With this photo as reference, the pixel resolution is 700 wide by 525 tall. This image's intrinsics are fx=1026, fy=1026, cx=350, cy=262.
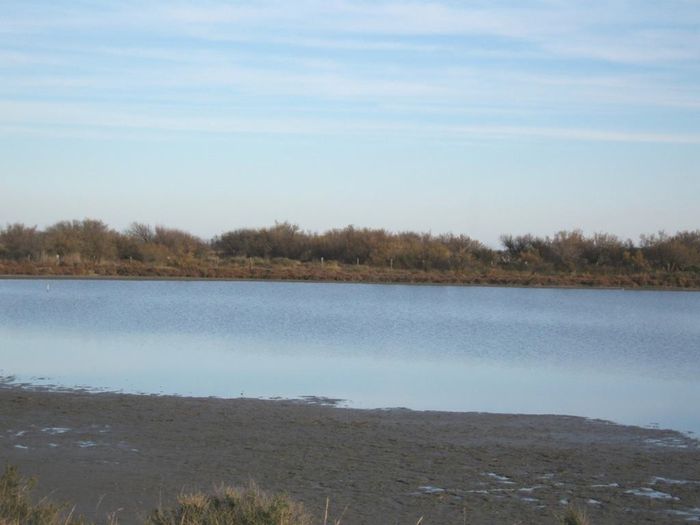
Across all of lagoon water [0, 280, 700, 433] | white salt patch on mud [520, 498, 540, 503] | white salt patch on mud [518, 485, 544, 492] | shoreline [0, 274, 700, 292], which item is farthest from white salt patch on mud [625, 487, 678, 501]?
shoreline [0, 274, 700, 292]

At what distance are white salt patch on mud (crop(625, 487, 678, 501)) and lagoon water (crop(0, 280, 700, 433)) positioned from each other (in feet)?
13.9

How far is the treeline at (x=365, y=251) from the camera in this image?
6525 cm

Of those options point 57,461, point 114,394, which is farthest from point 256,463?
point 114,394

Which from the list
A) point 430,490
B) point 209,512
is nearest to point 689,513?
point 430,490

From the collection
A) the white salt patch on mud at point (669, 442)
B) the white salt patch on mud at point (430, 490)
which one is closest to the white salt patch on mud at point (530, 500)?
the white salt patch on mud at point (430, 490)

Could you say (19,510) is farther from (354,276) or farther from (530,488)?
(354,276)

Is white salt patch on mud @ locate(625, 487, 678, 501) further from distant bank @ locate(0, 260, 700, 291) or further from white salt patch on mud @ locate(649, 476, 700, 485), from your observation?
distant bank @ locate(0, 260, 700, 291)

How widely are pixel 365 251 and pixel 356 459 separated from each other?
59778 mm

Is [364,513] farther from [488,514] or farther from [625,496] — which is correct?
[625,496]

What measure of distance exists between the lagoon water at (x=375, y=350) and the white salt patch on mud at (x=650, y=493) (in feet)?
13.9

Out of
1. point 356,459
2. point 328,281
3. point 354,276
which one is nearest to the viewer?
point 356,459

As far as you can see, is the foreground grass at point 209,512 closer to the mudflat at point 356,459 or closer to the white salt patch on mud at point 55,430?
the mudflat at point 356,459

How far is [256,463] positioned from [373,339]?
1514 centimetres

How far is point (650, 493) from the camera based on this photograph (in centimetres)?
959
